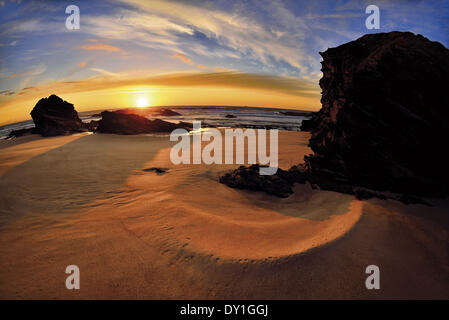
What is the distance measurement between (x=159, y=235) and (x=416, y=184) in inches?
208

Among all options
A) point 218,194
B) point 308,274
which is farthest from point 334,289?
point 218,194

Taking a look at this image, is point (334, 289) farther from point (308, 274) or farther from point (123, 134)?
point (123, 134)

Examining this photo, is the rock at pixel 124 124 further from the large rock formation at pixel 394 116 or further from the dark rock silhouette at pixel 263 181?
the large rock formation at pixel 394 116

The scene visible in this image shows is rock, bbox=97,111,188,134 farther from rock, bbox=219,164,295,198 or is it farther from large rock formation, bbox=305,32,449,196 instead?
large rock formation, bbox=305,32,449,196

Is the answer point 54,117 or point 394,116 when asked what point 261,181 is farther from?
point 54,117

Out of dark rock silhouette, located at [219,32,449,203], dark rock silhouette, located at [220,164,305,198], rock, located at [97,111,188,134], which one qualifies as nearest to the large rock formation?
dark rock silhouette, located at [219,32,449,203]

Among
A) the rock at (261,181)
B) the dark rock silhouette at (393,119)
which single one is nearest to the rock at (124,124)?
the rock at (261,181)

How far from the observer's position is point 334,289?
7.13 ft

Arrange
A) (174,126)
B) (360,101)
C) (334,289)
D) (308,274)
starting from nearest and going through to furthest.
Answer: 1. (334,289)
2. (308,274)
3. (360,101)
4. (174,126)

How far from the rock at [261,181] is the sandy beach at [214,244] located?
30cm

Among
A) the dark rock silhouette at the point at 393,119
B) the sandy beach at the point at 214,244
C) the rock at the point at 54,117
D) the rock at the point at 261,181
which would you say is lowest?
the sandy beach at the point at 214,244

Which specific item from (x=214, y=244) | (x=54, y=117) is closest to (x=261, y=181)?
(x=214, y=244)

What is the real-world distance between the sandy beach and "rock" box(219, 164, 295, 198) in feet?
0.99

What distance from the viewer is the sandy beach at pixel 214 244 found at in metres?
2.19
